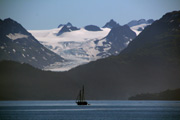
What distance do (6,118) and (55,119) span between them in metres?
20.9

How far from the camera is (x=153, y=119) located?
170625 mm

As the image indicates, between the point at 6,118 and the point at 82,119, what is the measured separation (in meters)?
31.1

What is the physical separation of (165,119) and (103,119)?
77.6 feet

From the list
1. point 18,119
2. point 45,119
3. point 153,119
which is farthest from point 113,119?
point 18,119

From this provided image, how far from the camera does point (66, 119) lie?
174 meters

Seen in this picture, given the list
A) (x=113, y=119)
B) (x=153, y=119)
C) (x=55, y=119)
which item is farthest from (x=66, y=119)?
(x=153, y=119)

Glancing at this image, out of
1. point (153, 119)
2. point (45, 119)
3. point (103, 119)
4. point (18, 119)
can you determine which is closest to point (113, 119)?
point (103, 119)

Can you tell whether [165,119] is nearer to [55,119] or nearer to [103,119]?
[103,119]

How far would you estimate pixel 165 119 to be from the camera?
170m

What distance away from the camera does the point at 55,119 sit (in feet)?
567

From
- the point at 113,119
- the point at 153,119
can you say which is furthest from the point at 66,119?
the point at 153,119

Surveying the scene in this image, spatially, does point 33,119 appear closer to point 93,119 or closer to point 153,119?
point 93,119

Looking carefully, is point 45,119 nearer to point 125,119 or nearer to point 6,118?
point 6,118

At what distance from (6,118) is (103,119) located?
3923 cm
